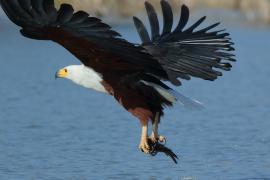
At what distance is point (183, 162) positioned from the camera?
788 cm

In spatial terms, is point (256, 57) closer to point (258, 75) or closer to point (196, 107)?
point (258, 75)

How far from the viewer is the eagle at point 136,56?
6.07 m

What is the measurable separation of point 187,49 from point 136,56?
0.74 meters

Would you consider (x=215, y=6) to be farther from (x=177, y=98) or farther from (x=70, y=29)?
(x=70, y=29)

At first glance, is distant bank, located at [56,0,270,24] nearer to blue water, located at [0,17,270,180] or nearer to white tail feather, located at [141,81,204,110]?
blue water, located at [0,17,270,180]

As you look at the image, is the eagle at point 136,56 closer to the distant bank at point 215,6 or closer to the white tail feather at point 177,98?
the white tail feather at point 177,98

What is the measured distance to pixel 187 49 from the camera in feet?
23.0

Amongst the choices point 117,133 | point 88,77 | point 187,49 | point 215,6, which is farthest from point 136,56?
point 215,6

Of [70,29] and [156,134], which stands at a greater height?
[70,29]

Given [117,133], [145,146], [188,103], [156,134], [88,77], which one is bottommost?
[145,146]

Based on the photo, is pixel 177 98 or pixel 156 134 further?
pixel 156 134

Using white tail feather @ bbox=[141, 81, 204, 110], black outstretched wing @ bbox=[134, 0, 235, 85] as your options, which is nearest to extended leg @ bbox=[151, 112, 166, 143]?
white tail feather @ bbox=[141, 81, 204, 110]

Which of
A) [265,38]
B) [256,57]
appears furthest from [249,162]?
[265,38]

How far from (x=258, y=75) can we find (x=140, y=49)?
9.18 metres
